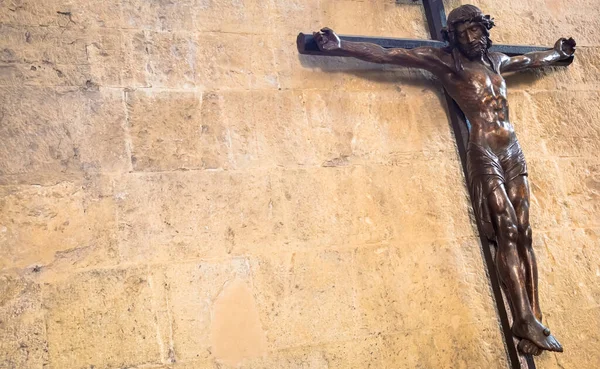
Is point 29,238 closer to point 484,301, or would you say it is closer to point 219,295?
point 219,295

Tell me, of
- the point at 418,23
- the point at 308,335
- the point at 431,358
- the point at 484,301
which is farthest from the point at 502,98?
the point at 308,335

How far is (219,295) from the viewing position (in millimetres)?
3307

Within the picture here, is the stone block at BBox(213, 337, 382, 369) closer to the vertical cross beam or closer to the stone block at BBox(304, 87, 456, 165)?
the vertical cross beam

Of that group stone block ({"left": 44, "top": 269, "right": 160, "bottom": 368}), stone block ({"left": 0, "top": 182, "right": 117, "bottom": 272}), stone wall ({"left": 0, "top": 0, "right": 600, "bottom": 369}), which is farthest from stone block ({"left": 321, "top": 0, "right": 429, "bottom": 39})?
stone block ({"left": 44, "top": 269, "right": 160, "bottom": 368})

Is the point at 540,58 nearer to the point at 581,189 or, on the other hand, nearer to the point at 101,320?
the point at 581,189

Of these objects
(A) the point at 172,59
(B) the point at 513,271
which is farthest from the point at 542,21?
(A) the point at 172,59

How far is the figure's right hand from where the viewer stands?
12.1 ft

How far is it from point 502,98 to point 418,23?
80 cm

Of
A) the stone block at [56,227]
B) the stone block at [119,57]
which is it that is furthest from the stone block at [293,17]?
the stone block at [56,227]

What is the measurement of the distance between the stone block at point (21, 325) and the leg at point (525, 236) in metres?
2.44

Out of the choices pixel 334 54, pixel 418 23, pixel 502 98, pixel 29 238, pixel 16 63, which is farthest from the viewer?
pixel 418 23

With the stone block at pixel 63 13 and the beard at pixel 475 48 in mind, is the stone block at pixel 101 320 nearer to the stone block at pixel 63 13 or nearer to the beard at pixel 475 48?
the stone block at pixel 63 13

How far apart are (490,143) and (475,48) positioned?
1.89ft

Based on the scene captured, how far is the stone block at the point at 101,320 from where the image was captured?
9.91 feet
